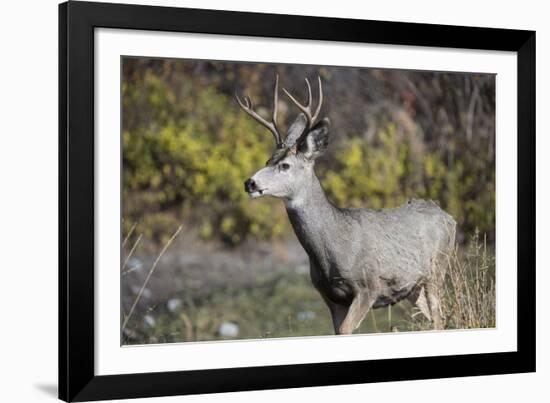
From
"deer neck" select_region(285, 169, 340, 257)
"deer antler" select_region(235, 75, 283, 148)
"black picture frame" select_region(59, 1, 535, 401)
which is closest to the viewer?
"black picture frame" select_region(59, 1, 535, 401)

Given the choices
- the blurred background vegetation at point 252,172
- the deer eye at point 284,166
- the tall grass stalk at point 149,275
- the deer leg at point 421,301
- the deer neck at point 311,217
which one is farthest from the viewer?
the deer leg at point 421,301

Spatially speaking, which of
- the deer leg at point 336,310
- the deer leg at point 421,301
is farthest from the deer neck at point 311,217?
the deer leg at point 421,301

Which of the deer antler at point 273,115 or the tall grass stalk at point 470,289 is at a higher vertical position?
the deer antler at point 273,115

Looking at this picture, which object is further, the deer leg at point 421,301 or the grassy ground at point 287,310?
the deer leg at point 421,301

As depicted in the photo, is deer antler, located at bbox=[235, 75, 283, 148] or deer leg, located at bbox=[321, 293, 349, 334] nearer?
deer antler, located at bbox=[235, 75, 283, 148]

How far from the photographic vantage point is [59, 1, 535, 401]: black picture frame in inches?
286

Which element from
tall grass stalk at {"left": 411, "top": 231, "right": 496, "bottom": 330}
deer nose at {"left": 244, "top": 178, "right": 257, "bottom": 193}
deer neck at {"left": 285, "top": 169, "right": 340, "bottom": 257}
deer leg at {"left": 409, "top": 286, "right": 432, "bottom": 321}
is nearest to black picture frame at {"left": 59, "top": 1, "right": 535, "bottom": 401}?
tall grass stalk at {"left": 411, "top": 231, "right": 496, "bottom": 330}

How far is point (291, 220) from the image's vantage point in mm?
8453

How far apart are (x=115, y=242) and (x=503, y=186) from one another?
3075 mm

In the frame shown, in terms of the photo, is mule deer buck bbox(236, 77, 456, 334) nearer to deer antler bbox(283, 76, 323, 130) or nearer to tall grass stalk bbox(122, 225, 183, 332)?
deer antler bbox(283, 76, 323, 130)

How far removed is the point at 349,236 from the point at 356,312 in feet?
1.81

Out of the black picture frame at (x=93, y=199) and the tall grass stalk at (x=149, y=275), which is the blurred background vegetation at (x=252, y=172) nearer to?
the tall grass stalk at (x=149, y=275)

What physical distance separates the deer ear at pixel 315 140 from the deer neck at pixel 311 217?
15 cm

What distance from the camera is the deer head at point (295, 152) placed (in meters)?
8.26
